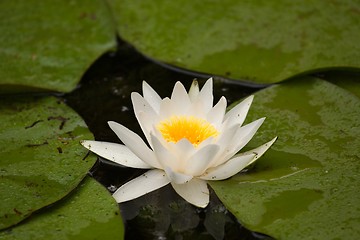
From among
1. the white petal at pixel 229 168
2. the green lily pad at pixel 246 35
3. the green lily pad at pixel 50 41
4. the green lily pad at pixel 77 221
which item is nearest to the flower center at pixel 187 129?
the white petal at pixel 229 168

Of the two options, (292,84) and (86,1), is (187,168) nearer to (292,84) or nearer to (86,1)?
(292,84)

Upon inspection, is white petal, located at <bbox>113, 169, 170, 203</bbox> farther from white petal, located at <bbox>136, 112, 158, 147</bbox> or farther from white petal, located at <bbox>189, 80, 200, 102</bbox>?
white petal, located at <bbox>189, 80, 200, 102</bbox>

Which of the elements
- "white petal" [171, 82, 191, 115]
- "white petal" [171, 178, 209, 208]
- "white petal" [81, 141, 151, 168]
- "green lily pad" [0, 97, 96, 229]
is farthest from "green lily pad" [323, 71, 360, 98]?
"green lily pad" [0, 97, 96, 229]

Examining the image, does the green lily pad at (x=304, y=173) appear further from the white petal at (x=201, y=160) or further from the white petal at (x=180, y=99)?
the white petal at (x=180, y=99)

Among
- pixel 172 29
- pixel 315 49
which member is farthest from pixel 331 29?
pixel 172 29

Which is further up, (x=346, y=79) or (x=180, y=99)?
(x=180, y=99)

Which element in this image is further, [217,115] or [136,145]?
[217,115]

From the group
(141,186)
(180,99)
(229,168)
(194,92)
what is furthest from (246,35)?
(141,186)

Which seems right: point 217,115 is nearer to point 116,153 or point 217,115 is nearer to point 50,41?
point 116,153
